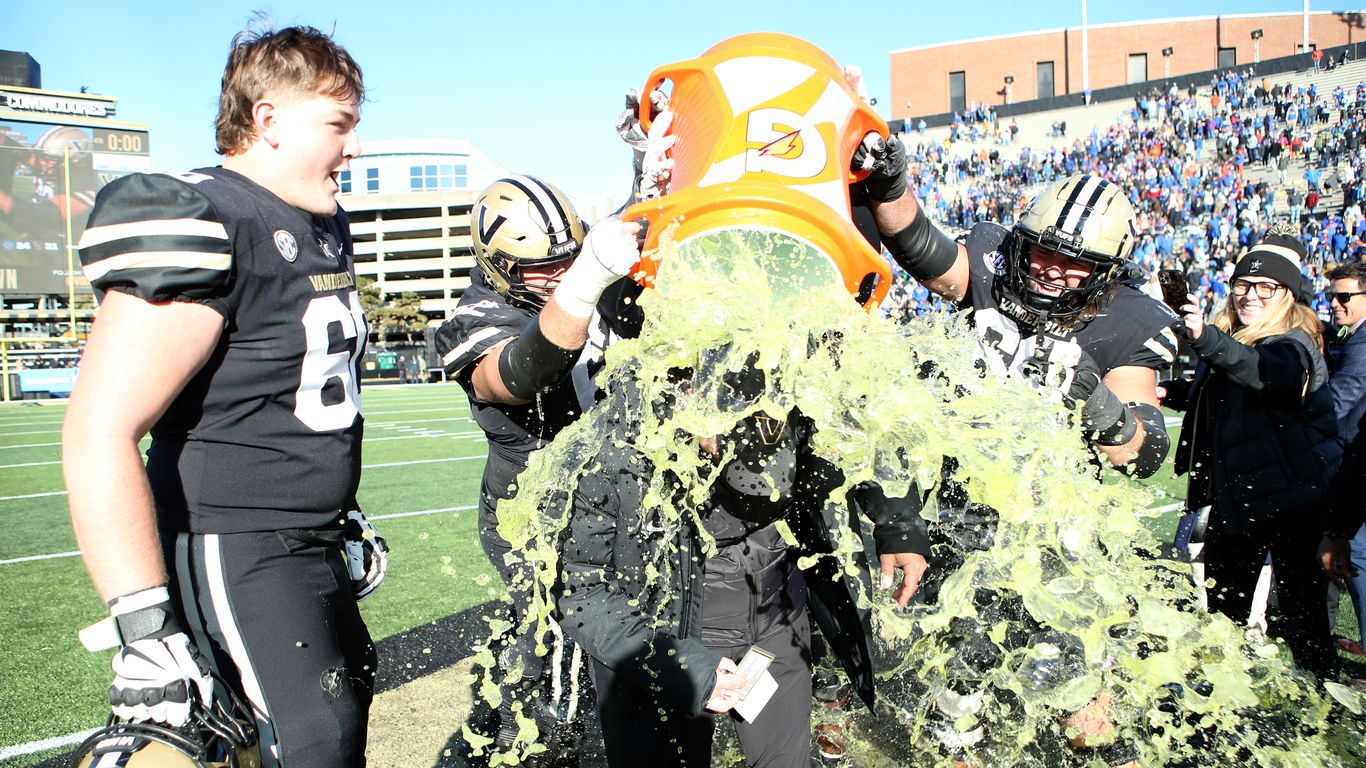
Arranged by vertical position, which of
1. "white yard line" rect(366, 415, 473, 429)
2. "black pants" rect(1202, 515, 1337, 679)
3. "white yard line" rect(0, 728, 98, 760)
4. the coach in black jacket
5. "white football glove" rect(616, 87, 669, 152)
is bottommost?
"white yard line" rect(366, 415, 473, 429)

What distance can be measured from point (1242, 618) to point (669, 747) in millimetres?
3078

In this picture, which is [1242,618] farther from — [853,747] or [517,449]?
[517,449]

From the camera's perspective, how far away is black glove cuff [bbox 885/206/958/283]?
9.96 feet

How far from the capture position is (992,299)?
Answer: 3.38 metres

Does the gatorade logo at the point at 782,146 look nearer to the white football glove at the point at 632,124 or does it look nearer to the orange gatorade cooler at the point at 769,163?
the orange gatorade cooler at the point at 769,163

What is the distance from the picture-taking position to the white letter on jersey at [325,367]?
84.2 inches

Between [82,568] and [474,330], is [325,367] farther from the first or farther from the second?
[82,568]

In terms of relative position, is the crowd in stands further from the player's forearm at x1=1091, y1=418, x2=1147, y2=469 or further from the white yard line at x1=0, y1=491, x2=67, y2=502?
the player's forearm at x1=1091, y1=418, x2=1147, y2=469

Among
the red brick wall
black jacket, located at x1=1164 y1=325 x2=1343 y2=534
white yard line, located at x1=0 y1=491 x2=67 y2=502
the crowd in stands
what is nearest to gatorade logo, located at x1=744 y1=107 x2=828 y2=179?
black jacket, located at x1=1164 y1=325 x2=1343 y2=534

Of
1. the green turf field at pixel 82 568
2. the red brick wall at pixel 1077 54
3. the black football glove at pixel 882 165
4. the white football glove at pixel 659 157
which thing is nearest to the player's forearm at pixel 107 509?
the green turf field at pixel 82 568

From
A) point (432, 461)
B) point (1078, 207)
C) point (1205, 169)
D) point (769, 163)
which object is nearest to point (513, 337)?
point (769, 163)

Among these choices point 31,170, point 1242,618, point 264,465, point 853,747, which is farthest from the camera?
point 31,170

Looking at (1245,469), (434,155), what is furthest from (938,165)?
Result: (434,155)

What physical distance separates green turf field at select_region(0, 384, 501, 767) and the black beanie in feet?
13.4
